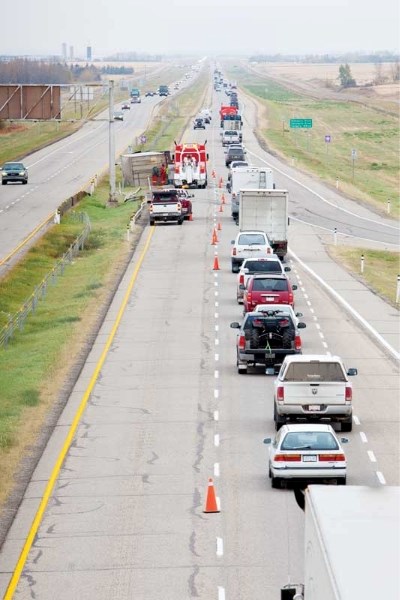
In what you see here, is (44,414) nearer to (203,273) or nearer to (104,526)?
(104,526)

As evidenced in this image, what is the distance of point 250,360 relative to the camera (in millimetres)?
36156

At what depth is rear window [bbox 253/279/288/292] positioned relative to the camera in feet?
144

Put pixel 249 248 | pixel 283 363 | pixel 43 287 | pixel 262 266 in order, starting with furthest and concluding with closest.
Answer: pixel 249 248 → pixel 43 287 → pixel 262 266 → pixel 283 363

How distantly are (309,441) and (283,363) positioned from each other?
20.4 ft

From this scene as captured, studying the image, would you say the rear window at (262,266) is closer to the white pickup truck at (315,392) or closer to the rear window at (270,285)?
the rear window at (270,285)

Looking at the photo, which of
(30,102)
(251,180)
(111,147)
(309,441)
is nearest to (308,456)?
(309,441)

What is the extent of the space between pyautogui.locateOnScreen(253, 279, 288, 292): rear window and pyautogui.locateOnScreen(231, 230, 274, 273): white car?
10530 millimetres

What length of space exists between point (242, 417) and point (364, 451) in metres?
4.17

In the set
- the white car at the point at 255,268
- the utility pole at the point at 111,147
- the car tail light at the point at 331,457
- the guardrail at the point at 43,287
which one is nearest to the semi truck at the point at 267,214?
the guardrail at the point at 43,287

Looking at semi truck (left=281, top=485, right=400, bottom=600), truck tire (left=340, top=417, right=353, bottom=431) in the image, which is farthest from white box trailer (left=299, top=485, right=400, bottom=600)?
truck tire (left=340, top=417, right=353, bottom=431)

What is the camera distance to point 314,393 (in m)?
29.2

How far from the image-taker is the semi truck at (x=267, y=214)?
61000 mm

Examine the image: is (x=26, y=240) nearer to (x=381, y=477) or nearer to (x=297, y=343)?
(x=297, y=343)

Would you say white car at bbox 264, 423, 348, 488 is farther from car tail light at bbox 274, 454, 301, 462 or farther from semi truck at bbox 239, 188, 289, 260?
semi truck at bbox 239, 188, 289, 260
